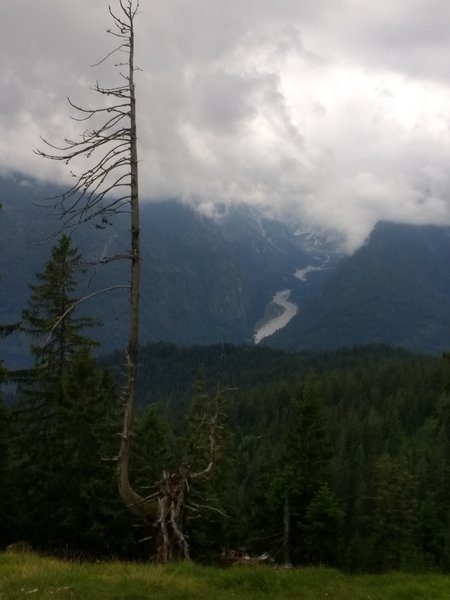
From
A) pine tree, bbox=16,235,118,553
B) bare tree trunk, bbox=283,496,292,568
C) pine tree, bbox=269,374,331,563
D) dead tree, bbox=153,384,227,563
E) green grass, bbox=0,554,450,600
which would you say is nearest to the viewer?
green grass, bbox=0,554,450,600

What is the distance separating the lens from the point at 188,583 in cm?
1223

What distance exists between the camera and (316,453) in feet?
126

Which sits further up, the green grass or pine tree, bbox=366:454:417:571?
the green grass

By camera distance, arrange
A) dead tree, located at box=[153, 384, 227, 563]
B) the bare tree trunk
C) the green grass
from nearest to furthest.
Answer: the green grass → dead tree, located at box=[153, 384, 227, 563] → the bare tree trunk

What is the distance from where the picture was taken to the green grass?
11156mm

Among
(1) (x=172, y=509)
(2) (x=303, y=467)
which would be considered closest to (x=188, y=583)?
(1) (x=172, y=509)

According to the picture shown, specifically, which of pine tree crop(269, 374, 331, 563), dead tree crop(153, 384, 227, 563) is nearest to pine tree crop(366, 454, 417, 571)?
pine tree crop(269, 374, 331, 563)

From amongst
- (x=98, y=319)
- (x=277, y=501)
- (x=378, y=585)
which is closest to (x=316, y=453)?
(x=277, y=501)

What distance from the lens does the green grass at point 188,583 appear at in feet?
36.6

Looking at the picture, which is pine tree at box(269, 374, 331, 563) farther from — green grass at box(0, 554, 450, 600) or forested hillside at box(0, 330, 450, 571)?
green grass at box(0, 554, 450, 600)

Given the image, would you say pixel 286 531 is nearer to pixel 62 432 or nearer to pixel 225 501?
pixel 225 501

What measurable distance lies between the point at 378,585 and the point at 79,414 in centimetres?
1582

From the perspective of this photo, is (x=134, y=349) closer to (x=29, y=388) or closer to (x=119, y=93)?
(x=119, y=93)

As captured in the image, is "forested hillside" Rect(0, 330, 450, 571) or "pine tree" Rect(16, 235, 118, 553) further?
"forested hillside" Rect(0, 330, 450, 571)
